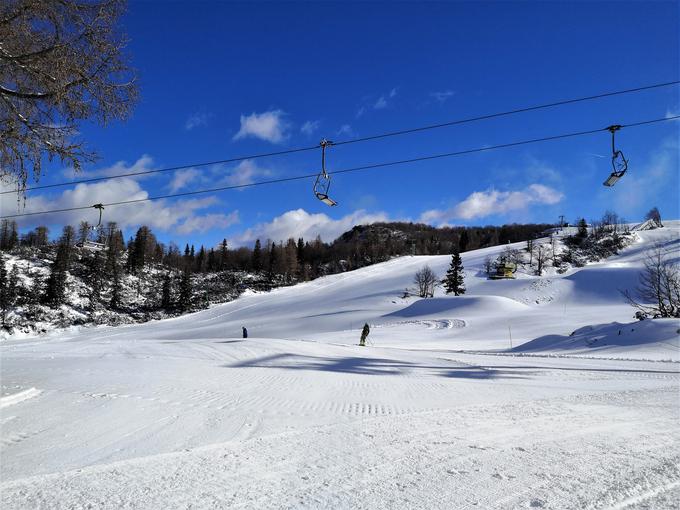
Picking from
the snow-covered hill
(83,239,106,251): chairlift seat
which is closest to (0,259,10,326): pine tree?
the snow-covered hill

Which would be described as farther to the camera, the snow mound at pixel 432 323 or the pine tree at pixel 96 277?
the pine tree at pixel 96 277

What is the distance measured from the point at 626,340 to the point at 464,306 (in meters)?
26.8

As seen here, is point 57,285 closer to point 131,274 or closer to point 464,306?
point 131,274

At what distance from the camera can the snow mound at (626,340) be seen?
17953 millimetres

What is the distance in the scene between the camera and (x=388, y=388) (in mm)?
10359

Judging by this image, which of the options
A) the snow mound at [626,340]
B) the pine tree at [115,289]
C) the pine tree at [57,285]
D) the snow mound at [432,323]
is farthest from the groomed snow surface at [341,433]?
the pine tree at [115,289]

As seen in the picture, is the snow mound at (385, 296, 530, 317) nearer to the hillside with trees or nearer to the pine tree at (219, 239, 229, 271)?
the hillside with trees

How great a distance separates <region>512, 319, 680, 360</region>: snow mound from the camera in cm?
1795

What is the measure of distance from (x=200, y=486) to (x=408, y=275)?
79.3 metres

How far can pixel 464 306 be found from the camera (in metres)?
46.8

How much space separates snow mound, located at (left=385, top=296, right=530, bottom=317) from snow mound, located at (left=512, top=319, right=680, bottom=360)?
67.3 feet

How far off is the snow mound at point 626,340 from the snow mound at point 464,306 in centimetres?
2052

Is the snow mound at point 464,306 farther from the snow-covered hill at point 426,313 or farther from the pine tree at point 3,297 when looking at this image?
the pine tree at point 3,297

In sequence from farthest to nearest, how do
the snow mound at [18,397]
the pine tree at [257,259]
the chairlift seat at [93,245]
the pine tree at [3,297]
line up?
the pine tree at [257,259] → the chairlift seat at [93,245] → the pine tree at [3,297] → the snow mound at [18,397]
